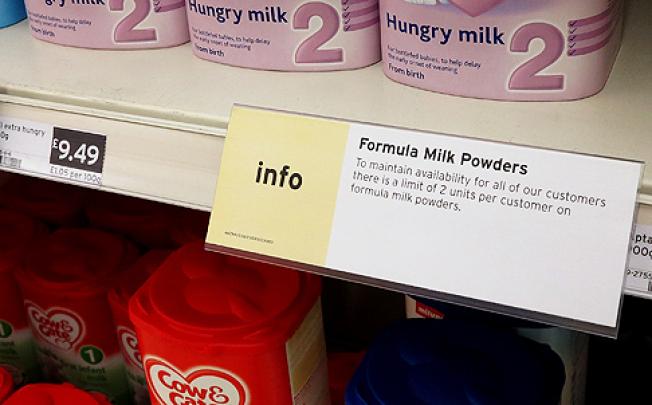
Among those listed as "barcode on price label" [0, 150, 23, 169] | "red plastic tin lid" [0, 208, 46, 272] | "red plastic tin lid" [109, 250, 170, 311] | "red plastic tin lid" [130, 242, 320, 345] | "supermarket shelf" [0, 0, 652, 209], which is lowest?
"red plastic tin lid" [109, 250, 170, 311]

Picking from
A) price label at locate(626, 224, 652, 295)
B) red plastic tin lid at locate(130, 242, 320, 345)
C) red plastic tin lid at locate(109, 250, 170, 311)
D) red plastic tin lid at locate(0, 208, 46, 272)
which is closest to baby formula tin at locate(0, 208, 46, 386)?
red plastic tin lid at locate(0, 208, 46, 272)

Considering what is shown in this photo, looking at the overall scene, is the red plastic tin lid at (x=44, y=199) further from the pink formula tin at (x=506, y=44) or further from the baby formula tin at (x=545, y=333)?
the pink formula tin at (x=506, y=44)

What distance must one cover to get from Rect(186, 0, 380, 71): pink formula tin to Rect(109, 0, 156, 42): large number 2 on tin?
5cm

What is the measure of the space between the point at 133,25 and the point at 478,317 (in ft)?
1.33

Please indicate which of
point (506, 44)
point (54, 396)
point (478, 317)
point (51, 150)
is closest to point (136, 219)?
point (54, 396)

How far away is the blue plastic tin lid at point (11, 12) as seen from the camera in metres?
0.83

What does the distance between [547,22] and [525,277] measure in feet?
0.61

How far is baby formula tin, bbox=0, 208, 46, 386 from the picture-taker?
3.17 ft

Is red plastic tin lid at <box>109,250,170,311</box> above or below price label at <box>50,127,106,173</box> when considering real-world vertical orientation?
below

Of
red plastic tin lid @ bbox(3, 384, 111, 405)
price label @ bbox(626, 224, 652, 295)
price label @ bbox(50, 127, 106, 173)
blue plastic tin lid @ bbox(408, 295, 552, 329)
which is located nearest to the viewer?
price label @ bbox(626, 224, 652, 295)

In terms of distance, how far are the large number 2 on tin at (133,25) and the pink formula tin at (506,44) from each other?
22 centimetres

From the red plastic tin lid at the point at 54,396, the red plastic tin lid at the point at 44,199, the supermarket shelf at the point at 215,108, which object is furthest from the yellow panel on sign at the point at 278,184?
the red plastic tin lid at the point at 44,199

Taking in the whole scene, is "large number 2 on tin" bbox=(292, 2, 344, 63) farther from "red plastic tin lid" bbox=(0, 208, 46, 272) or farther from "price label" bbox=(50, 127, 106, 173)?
"red plastic tin lid" bbox=(0, 208, 46, 272)

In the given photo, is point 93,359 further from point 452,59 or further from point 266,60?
point 452,59
